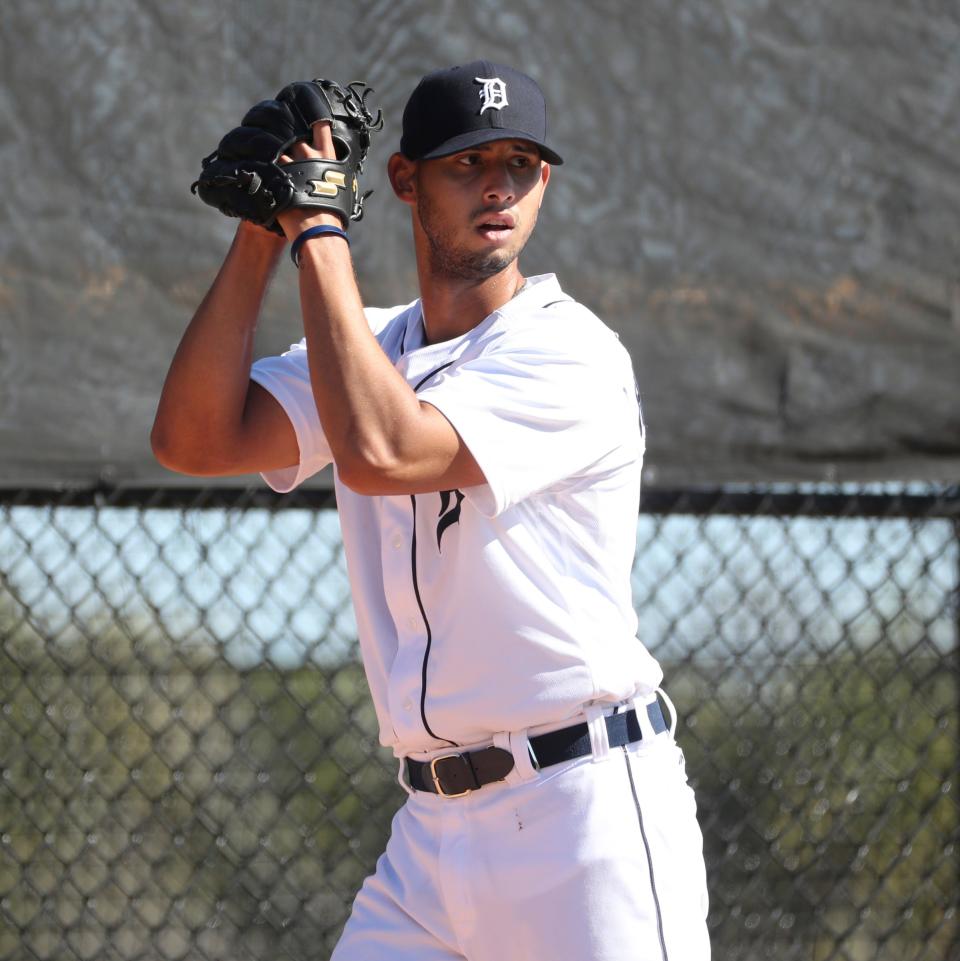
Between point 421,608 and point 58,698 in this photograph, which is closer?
point 421,608

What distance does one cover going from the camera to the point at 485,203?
87.6 inches

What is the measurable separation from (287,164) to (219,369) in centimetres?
41

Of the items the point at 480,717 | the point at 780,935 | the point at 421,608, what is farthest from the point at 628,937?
the point at 780,935

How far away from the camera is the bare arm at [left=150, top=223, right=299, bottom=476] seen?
7.25ft

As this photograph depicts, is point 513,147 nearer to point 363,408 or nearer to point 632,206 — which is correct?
point 363,408

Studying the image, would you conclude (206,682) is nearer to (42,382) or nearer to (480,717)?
(42,382)

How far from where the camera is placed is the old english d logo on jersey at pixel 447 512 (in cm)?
202

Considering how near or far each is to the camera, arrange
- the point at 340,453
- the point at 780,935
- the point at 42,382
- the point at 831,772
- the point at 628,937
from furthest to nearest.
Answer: the point at 831,772 < the point at 780,935 < the point at 42,382 < the point at 628,937 < the point at 340,453

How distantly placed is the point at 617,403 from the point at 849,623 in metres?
1.40

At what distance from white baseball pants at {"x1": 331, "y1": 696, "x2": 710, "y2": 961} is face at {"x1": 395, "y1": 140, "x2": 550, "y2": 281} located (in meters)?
0.75

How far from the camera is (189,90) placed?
294cm

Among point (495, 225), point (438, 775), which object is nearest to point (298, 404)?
point (495, 225)

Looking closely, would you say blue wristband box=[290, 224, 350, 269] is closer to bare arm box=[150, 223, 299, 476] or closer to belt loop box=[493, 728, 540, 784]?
bare arm box=[150, 223, 299, 476]

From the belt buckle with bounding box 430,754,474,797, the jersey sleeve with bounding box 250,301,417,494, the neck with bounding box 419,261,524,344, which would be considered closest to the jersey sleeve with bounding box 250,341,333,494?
the jersey sleeve with bounding box 250,301,417,494
